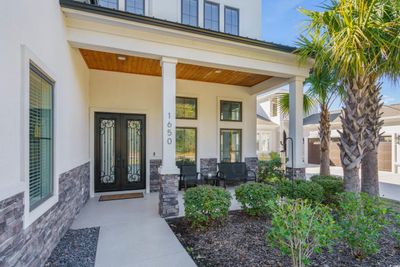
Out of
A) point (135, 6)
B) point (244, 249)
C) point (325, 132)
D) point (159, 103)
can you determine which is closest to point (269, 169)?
point (325, 132)

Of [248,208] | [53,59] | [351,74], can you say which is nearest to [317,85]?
[351,74]

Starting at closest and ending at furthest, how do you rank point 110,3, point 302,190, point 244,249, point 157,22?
1. point 244,249
2. point 157,22
3. point 302,190
4. point 110,3

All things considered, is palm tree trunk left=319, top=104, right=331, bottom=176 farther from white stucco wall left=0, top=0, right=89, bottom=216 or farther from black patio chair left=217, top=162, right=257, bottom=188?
white stucco wall left=0, top=0, right=89, bottom=216

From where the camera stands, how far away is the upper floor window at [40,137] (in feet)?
9.27

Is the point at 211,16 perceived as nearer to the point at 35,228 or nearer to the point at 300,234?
the point at 300,234

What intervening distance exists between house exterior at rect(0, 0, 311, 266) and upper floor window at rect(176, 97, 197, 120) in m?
0.04

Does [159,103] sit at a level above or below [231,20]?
below

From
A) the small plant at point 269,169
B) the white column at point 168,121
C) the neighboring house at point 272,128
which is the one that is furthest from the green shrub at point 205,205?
the neighboring house at point 272,128

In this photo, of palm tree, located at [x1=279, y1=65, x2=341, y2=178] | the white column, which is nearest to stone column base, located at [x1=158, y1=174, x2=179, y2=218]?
the white column

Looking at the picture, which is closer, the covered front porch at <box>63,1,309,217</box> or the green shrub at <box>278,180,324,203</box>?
the covered front porch at <box>63,1,309,217</box>

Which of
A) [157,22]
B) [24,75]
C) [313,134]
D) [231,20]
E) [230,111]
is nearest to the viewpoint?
[24,75]

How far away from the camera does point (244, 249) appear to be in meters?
3.40

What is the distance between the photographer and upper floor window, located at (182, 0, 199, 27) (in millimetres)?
7531

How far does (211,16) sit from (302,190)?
6.82m
